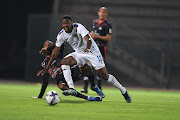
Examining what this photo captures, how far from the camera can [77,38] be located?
29.3 ft

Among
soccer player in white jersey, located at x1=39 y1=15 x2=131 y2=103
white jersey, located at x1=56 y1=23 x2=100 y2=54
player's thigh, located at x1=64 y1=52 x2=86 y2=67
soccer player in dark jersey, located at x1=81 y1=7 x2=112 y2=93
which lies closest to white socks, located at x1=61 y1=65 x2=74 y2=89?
soccer player in white jersey, located at x1=39 y1=15 x2=131 y2=103

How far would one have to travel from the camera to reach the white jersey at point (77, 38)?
28.5 feet

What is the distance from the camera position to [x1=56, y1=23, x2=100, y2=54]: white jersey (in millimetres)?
8688

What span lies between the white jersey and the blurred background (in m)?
7.25

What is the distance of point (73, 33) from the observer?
882cm

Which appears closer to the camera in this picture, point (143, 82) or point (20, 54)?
point (143, 82)

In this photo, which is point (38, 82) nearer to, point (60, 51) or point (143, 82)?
point (143, 82)

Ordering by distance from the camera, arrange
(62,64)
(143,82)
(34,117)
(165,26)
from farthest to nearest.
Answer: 1. (165,26)
2. (143,82)
3. (62,64)
4. (34,117)

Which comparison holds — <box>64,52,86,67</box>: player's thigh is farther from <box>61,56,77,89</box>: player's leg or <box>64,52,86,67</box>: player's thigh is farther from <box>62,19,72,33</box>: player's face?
<box>62,19,72,33</box>: player's face

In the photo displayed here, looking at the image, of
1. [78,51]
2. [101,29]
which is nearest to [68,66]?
[78,51]

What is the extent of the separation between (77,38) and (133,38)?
27.2 feet

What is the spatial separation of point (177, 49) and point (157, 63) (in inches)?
40.3

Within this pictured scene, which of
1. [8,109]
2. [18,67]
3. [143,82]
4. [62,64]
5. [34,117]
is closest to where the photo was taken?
[34,117]

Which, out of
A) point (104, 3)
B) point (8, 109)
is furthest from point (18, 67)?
point (8, 109)
